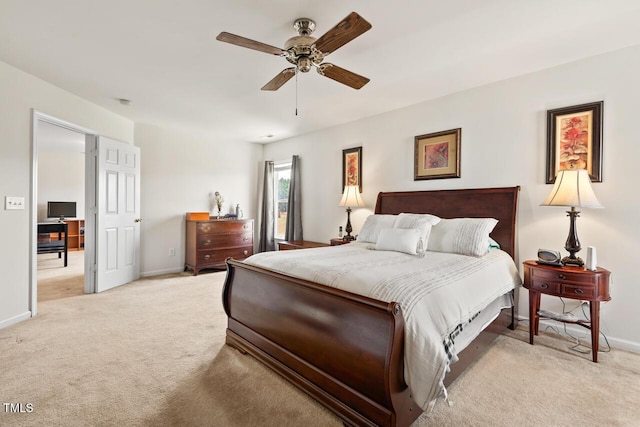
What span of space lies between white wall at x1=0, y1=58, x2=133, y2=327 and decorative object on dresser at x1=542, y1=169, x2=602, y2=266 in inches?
193

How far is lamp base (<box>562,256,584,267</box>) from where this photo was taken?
2417 millimetres

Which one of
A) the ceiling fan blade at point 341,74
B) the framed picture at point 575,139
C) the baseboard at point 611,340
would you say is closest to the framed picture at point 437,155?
the framed picture at point 575,139

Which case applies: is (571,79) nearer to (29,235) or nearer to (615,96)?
(615,96)

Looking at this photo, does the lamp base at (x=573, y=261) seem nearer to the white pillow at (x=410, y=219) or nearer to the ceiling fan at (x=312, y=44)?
the white pillow at (x=410, y=219)

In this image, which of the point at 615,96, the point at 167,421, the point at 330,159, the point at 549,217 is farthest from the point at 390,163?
the point at 167,421

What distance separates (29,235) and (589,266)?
16.9 feet

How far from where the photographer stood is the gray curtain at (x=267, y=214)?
5848mm

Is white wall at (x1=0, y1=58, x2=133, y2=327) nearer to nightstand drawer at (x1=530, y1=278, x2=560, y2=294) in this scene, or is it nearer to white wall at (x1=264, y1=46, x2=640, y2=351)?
white wall at (x1=264, y1=46, x2=640, y2=351)

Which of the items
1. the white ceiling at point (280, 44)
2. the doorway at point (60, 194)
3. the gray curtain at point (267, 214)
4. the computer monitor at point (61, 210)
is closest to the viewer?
the white ceiling at point (280, 44)

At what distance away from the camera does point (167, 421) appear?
159cm

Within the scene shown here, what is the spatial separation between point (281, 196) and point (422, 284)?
464 cm

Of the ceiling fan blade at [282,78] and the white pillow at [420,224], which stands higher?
the ceiling fan blade at [282,78]

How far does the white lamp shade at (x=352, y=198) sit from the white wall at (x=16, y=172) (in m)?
3.54

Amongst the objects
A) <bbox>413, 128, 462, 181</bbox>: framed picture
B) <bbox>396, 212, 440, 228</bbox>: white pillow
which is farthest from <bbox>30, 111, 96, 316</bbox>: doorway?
<bbox>413, 128, 462, 181</bbox>: framed picture
